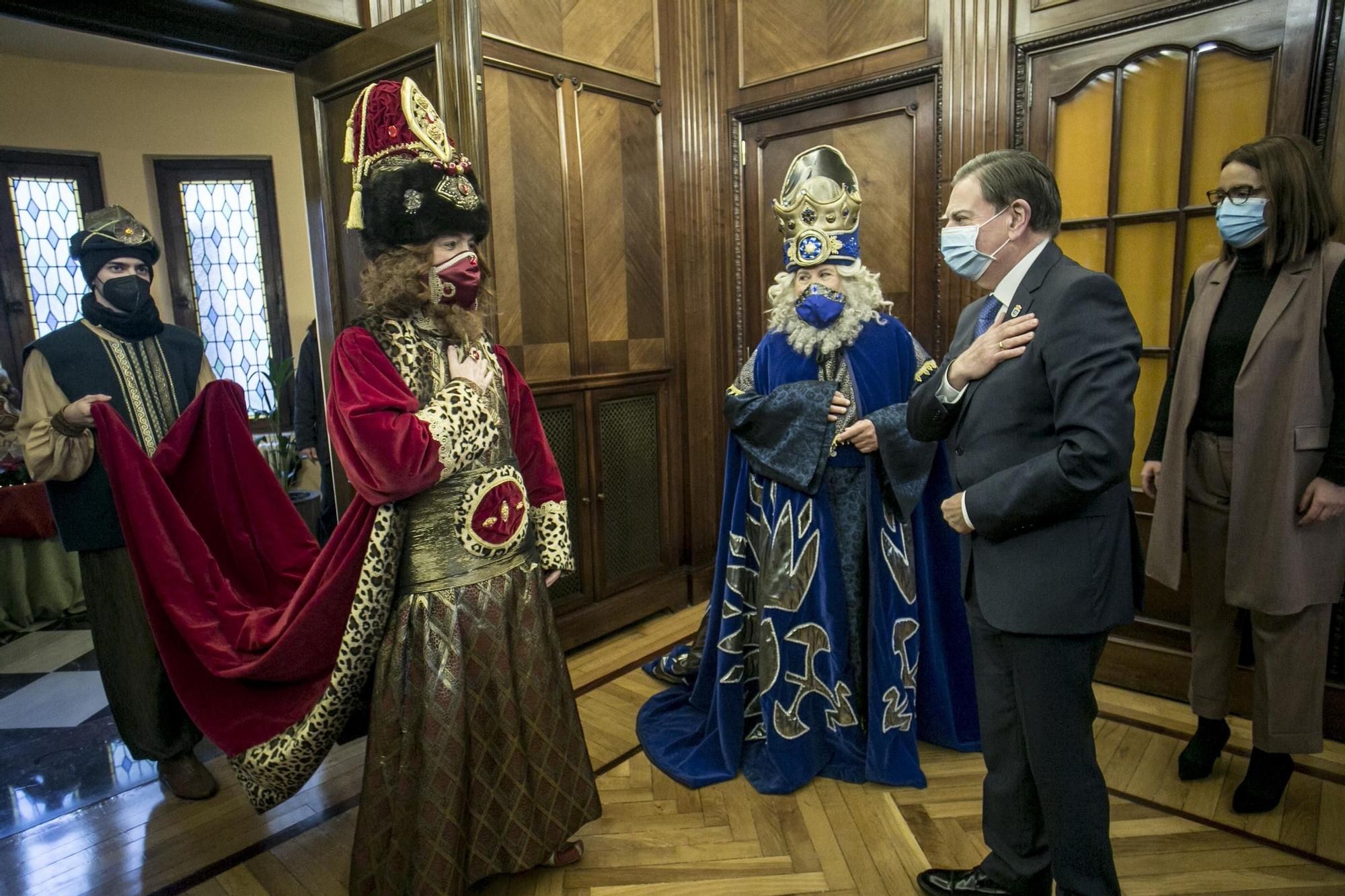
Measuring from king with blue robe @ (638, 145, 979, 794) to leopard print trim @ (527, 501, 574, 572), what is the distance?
0.66m

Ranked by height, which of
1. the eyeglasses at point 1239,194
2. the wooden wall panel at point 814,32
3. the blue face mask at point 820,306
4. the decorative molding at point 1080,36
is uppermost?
the wooden wall panel at point 814,32

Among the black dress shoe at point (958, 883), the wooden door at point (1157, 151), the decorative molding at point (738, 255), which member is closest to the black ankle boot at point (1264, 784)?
the wooden door at point (1157, 151)

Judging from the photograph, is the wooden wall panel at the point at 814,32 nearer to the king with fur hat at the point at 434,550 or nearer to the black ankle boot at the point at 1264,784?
the king with fur hat at the point at 434,550

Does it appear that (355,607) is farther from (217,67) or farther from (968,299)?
(217,67)

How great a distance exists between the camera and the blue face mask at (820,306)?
2240mm

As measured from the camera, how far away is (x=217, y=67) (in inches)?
208

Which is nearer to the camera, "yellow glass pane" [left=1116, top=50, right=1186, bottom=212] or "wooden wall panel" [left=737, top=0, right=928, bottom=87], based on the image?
"yellow glass pane" [left=1116, top=50, right=1186, bottom=212]

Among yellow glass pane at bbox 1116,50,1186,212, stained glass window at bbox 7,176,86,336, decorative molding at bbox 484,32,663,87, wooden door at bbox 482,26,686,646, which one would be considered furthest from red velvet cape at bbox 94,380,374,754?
stained glass window at bbox 7,176,86,336

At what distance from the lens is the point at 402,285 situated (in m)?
1.64

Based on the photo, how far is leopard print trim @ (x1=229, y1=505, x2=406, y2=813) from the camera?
1683mm

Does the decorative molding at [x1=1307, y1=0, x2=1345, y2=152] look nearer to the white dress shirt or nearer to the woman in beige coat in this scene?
the woman in beige coat

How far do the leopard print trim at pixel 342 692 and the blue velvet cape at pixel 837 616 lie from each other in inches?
40.1

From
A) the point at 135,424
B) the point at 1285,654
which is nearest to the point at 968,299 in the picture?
the point at 1285,654

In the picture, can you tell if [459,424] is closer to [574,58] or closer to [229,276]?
[574,58]
